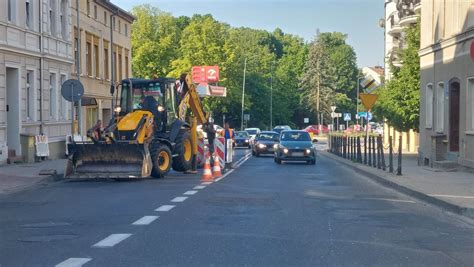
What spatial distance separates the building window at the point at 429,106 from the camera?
2869 centimetres

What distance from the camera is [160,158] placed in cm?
2069

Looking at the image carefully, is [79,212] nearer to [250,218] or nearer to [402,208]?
[250,218]

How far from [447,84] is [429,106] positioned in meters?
3.71

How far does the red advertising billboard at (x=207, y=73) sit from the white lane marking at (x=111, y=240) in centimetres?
5849

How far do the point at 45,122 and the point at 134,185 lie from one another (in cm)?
1365

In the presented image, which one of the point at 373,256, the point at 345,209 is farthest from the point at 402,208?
the point at 373,256

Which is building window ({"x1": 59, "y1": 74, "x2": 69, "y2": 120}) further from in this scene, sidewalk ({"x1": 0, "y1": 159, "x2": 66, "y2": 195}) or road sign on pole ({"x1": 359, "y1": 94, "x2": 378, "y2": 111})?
road sign on pole ({"x1": 359, "y1": 94, "x2": 378, "y2": 111})

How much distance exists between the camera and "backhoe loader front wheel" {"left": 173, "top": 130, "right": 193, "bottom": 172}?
22.0 m

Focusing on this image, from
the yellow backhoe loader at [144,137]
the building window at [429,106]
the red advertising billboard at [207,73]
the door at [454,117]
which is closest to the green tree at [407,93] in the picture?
the building window at [429,106]

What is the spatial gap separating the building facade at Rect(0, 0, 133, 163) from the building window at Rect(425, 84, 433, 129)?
52.0 feet

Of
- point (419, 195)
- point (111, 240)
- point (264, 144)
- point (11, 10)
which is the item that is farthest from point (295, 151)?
point (111, 240)

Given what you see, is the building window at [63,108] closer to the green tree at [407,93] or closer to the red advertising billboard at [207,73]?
the green tree at [407,93]

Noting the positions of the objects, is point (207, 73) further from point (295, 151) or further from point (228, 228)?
point (228, 228)

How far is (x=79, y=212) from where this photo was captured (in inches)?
490
